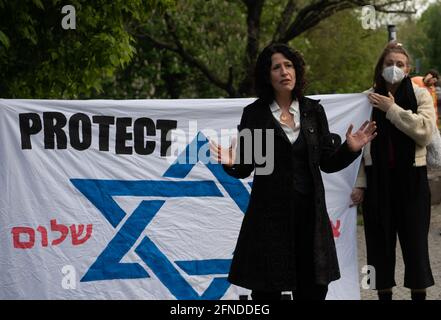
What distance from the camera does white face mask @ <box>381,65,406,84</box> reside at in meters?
5.13

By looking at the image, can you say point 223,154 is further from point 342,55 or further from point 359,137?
point 342,55

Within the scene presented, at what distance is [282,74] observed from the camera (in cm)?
409

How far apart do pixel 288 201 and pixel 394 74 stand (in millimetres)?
1590

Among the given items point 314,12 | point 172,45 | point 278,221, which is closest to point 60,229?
point 278,221

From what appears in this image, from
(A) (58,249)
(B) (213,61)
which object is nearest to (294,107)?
(A) (58,249)

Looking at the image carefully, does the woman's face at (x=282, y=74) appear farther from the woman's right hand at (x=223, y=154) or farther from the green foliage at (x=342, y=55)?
the green foliage at (x=342, y=55)

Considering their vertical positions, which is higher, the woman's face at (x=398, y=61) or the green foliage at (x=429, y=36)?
the green foliage at (x=429, y=36)

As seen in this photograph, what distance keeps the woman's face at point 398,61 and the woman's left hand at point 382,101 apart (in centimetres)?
19

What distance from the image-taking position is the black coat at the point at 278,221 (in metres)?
3.95

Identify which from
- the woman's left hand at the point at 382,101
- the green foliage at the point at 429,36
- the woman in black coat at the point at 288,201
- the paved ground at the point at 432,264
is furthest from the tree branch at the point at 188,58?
the green foliage at the point at 429,36

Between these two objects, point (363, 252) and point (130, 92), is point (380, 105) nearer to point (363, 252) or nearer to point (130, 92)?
point (363, 252)

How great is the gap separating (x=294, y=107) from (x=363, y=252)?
528 centimetres

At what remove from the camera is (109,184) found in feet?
18.8

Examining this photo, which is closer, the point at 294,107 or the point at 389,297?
the point at 294,107
